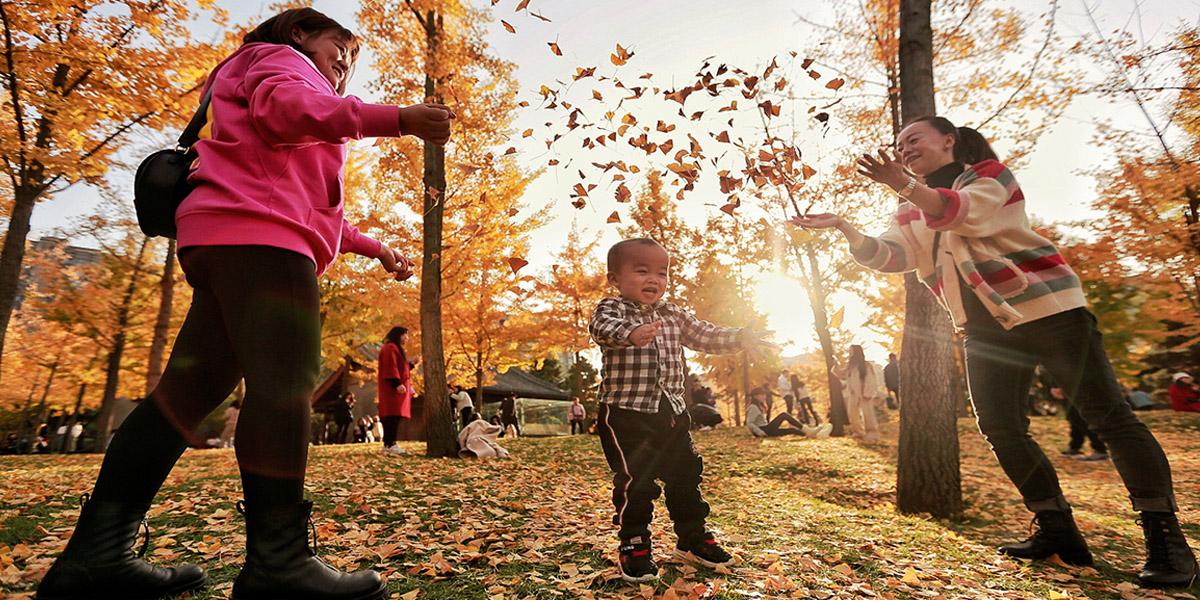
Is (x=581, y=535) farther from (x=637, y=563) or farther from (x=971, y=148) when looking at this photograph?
(x=971, y=148)

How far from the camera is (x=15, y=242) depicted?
6941 mm

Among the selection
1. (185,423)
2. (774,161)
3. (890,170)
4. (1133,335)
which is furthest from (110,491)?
(1133,335)

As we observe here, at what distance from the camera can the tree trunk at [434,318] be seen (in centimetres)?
732

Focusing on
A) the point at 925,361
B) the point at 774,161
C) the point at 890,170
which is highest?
the point at 774,161

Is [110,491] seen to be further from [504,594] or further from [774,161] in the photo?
[774,161]

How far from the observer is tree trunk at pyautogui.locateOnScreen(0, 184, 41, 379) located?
6.86m

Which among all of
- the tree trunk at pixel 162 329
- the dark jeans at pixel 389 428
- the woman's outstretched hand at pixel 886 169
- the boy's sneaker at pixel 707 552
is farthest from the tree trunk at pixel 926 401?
the tree trunk at pixel 162 329

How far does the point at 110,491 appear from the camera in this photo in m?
1.53

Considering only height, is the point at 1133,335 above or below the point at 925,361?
above

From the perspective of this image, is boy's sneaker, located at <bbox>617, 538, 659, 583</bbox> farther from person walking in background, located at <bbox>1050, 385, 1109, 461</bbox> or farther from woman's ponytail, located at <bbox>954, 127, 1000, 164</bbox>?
person walking in background, located at <bbox>1050, 385, 1109, 461</bbox>

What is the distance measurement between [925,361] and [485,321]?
503 inches

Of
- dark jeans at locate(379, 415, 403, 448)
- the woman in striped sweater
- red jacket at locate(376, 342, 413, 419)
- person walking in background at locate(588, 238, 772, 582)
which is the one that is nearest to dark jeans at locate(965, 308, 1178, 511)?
the woman in striped sweater

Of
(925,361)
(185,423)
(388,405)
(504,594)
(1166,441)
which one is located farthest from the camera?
(1166,441)

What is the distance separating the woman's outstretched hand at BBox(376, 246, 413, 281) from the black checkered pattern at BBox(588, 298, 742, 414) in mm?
811
